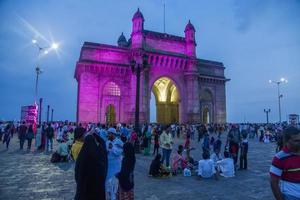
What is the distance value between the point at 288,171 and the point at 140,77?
98.5 feet

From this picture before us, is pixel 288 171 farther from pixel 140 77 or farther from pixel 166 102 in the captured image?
pixel 166 102

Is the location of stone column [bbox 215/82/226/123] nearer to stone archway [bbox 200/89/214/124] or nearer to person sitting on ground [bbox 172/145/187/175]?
stone archway [bbox 200/89/214/124]

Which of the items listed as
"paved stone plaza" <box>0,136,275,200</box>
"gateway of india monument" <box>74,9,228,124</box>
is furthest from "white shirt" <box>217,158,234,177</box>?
"gateway of india monument" <box>74,9,228,124</box>

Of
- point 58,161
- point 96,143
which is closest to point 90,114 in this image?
point 58,161

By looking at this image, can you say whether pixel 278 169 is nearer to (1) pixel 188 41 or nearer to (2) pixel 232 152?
(2) pixel 232 152

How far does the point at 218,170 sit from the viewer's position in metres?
8.66

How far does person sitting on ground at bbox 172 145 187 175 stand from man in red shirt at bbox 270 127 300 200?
21.0ft

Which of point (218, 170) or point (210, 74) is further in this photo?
point (210, 74)

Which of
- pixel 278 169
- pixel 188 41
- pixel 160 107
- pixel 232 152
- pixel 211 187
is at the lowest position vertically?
pixel 211 187

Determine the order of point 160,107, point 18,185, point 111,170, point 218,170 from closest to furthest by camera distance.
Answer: point 111,170 → point 18,185 → point 218,170 → point 160,107

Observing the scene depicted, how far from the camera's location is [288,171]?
8.46 feet

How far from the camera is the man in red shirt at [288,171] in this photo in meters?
2.55

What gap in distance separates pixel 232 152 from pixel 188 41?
94.5ft

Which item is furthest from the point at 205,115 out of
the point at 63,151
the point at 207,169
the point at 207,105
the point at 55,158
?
the point at 207,169
